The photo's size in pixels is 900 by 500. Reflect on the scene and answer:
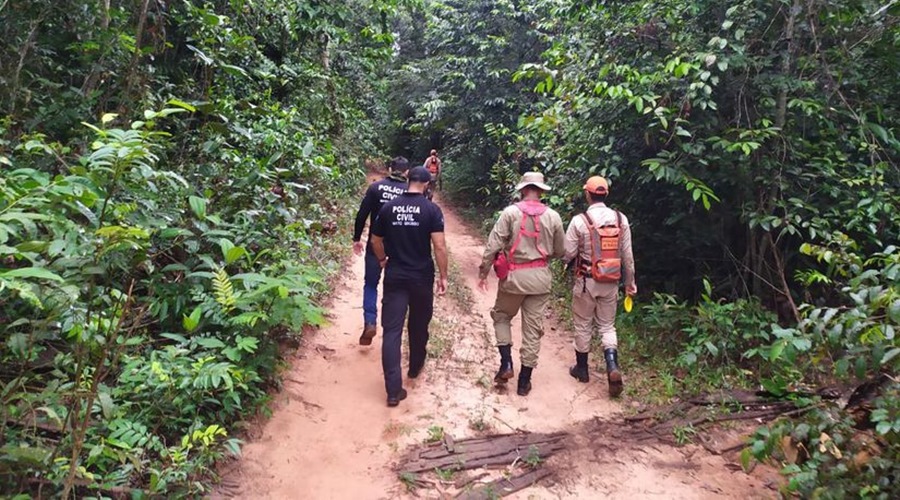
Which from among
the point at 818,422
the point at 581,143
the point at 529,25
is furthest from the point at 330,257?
the point at 529,25

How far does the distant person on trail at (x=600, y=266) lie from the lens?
4852mm

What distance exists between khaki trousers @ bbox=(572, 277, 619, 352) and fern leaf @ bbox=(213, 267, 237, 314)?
3.10 meters

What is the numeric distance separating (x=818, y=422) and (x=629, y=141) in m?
4.09

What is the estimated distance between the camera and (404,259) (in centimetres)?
445

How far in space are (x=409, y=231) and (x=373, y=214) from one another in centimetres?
101

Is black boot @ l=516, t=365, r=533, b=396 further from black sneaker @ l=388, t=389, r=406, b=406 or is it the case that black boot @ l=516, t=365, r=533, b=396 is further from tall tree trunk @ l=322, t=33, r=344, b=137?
tall tree trunk @ l=322, t=33, r=344, b=137

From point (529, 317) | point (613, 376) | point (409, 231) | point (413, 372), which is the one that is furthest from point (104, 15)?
point (613, 376)

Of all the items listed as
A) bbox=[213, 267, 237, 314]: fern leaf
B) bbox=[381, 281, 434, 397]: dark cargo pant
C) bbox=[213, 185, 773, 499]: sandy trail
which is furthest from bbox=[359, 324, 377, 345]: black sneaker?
bbox=[213, 267, 237, 314]: fern leaf

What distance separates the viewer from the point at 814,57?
4871mm

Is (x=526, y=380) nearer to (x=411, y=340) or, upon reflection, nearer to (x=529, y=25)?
(x=411, y=340)

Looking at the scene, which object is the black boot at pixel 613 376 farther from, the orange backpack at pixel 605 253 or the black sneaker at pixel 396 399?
the black sneaker at pixel 396 399

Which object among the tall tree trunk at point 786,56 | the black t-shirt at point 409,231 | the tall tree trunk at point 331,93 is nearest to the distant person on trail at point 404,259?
the black t-shirt at point 409,231

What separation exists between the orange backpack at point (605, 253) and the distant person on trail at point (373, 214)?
189 cm

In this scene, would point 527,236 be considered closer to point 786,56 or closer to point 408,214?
point 408,214
